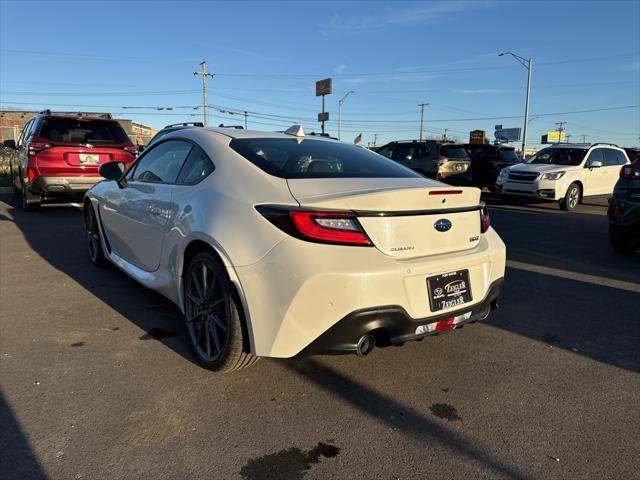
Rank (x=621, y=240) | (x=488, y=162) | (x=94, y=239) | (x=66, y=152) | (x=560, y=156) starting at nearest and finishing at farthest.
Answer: (x=94, y=239)
(x=621, y=240)
(x=66, y=152)
(x=560, y=156)
(x=488, y=162)

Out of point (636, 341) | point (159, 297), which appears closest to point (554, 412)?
point (636, 341)

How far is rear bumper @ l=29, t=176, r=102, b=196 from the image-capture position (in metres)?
8.84

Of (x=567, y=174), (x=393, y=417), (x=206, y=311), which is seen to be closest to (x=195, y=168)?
(x=206, y=311)

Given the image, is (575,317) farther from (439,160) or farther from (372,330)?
(439,160)

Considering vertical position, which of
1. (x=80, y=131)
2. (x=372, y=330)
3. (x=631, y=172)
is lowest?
(x=372, y=330)

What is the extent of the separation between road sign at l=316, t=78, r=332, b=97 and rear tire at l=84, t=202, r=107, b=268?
114 ft

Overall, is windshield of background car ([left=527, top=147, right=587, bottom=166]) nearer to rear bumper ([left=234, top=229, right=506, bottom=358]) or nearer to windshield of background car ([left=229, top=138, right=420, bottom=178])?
windshield of background car ([left=229, top=138, right=420, bottom=178])

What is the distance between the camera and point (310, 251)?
246 cm

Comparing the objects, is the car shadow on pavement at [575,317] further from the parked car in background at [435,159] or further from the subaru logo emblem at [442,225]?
the parked car in background at [435,159]

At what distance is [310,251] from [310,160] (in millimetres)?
1017

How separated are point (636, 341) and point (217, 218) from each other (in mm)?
3271

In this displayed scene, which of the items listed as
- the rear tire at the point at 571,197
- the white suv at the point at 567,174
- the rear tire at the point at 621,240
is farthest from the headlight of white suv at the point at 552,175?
the rear tire at the point at 621,240

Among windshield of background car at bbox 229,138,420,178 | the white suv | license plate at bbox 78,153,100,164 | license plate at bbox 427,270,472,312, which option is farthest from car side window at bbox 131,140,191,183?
the white suv

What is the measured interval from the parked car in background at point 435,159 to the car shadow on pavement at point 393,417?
40.1ft
